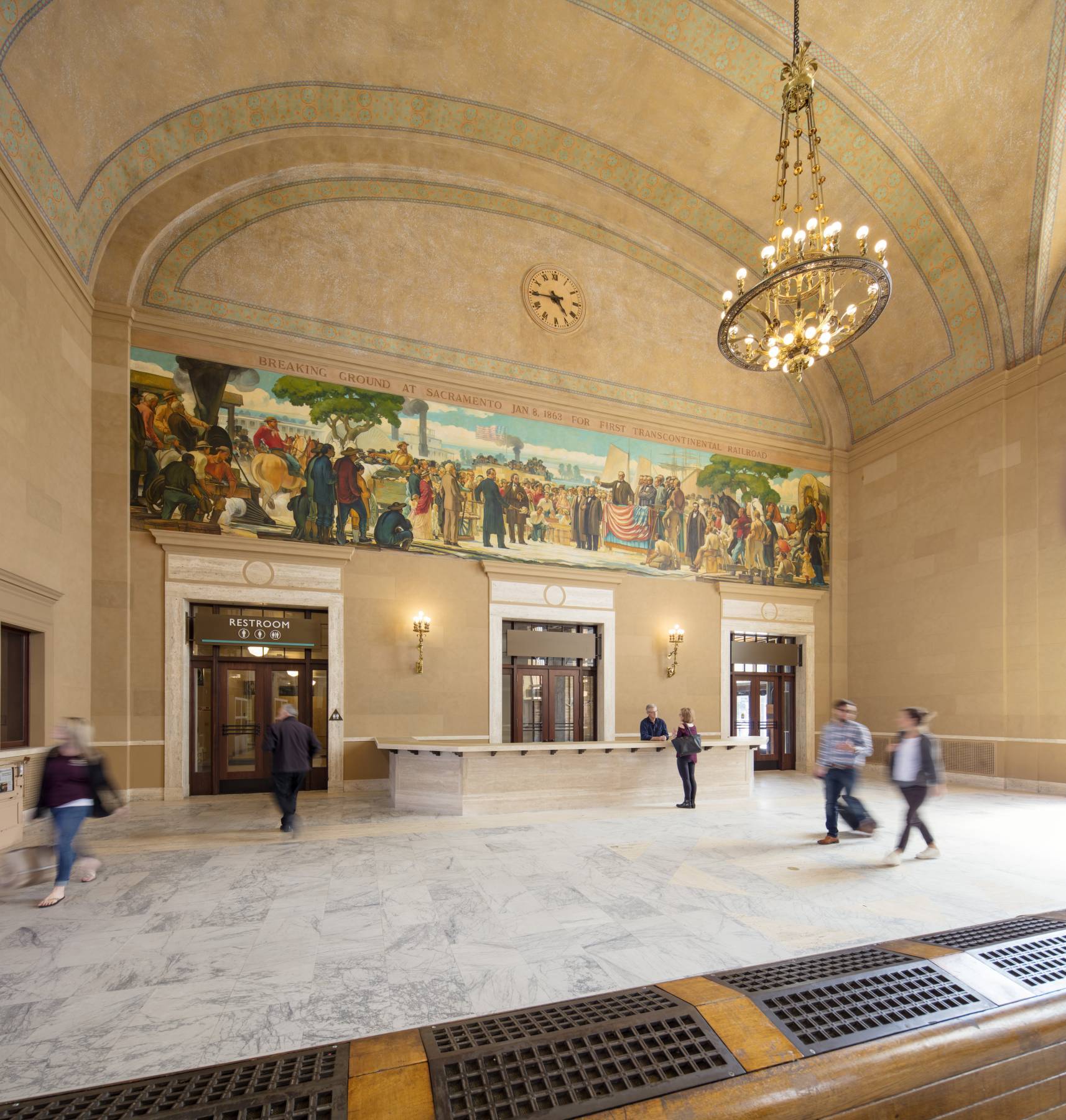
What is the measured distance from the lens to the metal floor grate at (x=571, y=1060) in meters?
1.95

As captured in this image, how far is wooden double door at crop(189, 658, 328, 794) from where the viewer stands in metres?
11.6

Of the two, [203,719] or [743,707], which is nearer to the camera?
[203,719]

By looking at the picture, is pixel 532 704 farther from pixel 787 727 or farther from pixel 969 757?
pixel 969 757

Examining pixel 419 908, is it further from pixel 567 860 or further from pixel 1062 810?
pixel 1062 810

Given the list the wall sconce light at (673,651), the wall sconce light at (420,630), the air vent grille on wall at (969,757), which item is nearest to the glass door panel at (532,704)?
the wall sconce light at (420,630)

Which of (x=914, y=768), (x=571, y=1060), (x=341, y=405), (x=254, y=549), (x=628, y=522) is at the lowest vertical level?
(x=914, y=768)

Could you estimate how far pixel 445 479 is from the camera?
1312 centimetres

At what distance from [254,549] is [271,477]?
1367mm

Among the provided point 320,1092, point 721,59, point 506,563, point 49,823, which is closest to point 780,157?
point 721,59

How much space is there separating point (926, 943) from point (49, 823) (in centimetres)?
1076

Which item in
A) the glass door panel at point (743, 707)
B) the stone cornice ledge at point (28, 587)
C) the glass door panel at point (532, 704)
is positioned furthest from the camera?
the glass door panel at point (743, 707)

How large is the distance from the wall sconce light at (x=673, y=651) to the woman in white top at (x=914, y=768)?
7.28 meters

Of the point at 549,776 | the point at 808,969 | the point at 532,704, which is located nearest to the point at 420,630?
the point at 532,704

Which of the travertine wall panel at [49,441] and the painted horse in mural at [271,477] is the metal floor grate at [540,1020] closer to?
the travertine wall panel at [49,441]
